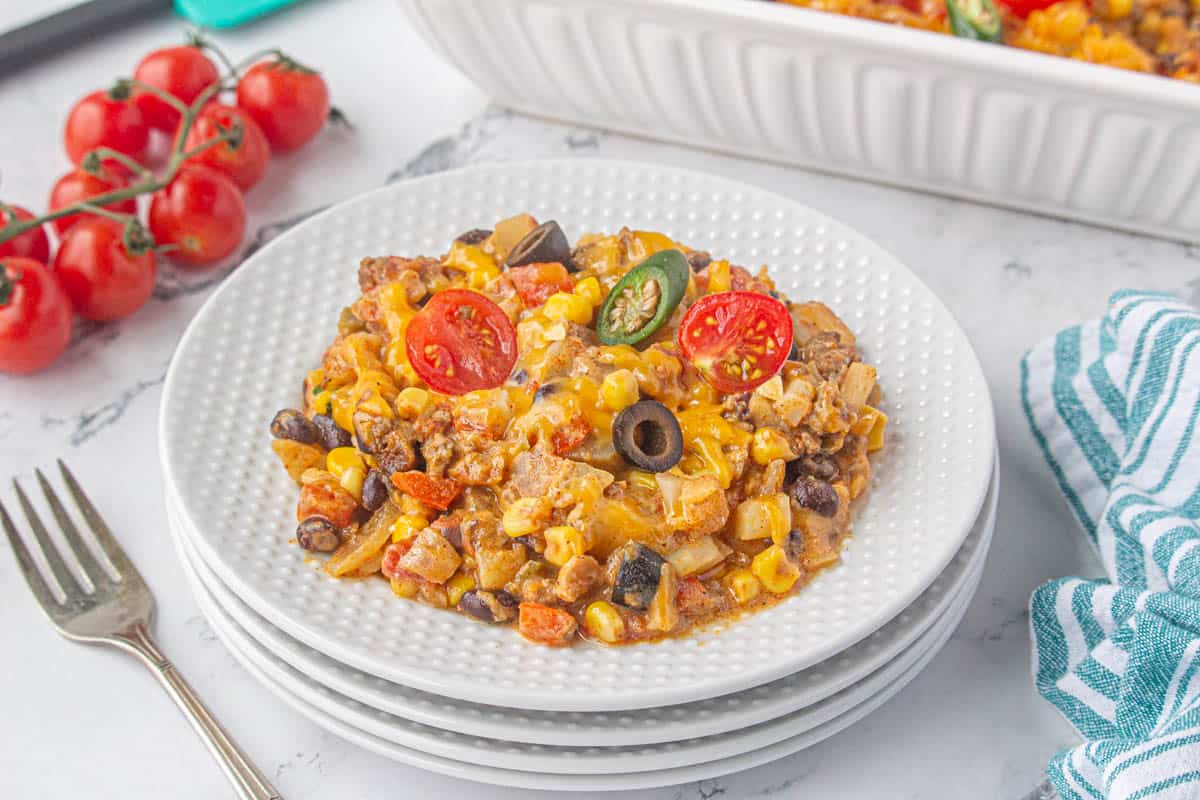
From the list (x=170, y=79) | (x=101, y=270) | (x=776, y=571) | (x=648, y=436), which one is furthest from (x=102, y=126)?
(x=776, y=571)

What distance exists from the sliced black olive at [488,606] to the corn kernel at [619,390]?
1.84ft

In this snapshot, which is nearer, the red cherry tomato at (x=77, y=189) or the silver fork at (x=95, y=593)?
the silver fork at (x=95, y=593)

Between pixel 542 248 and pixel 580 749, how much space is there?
58.1 inches

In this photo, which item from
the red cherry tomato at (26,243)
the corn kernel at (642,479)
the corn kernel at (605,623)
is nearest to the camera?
the corn kernel at (605,623)

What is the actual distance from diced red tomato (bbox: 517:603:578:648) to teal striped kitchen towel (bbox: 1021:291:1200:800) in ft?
3.93

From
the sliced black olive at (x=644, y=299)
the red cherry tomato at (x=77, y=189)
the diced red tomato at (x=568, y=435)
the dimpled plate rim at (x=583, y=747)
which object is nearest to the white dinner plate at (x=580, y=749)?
the dimpled plate rim at (x=583, y=747)

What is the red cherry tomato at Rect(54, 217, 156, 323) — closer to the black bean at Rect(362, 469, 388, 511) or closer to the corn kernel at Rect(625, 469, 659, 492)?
the black bean at Rect(362, 469, 388, 511)

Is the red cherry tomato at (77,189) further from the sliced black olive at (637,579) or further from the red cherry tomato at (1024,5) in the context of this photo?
the red cherry tomato at (1024,5)

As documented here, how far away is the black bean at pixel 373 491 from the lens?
10.8ft

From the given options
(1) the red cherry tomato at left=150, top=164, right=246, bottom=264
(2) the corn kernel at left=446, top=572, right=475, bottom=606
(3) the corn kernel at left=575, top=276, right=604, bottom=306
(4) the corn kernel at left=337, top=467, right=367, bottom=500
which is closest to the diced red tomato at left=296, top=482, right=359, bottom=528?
(4) the corn kernel at left=337, top=467, right=367, bottom=500

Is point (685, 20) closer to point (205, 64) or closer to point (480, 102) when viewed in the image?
point (480, 102)

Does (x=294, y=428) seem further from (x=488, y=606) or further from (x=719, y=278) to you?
(x=719, y=278)

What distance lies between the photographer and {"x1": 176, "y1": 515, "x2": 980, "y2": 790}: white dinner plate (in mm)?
2859

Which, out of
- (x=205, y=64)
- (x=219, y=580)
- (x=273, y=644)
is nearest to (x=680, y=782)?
(x=273, y=644)
